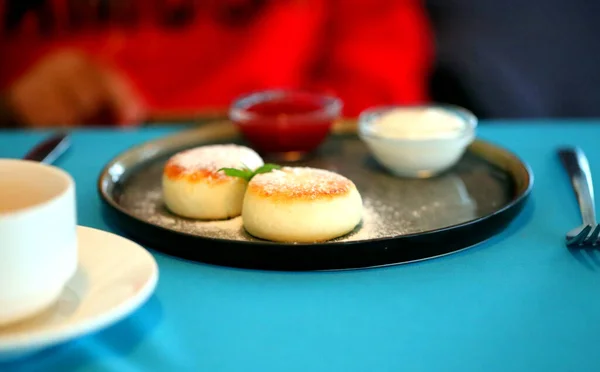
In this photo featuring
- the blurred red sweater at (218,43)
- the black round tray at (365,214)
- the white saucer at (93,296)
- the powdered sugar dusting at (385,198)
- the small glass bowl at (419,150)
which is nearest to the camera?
the white saucer at (93,296)

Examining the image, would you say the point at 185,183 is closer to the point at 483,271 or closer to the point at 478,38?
the point at 483,271

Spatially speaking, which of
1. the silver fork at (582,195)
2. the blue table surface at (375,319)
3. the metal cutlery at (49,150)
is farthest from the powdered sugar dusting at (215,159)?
the silver fork at (582,195)

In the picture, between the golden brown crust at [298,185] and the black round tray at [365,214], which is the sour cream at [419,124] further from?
the golden brown crust at [298,185]

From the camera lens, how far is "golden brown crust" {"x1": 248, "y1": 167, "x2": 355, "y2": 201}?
0.93 metres

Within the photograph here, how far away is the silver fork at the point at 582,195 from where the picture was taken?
0.94 metres

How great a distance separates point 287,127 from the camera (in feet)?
4.27

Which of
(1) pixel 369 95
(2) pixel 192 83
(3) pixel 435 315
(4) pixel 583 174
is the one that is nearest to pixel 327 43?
(1) pixel 369 95

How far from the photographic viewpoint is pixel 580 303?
812 millimetres

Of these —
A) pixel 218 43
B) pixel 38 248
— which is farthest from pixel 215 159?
pixel 218 43

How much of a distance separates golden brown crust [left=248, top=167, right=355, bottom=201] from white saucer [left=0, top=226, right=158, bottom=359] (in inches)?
8.5

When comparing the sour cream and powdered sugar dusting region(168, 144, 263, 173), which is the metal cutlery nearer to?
powdered sugar dusting region(168, 144, 263, 173)

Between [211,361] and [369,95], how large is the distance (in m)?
1.65

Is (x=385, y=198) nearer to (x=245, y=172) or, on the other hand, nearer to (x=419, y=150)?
(x=419, y=150)

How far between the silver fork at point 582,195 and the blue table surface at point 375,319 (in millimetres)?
25
